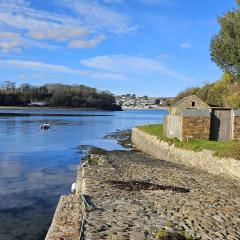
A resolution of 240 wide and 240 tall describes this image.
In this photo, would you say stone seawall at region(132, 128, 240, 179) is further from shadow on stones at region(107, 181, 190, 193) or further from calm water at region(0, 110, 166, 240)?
calm water at region(0, 110, 166, 240)

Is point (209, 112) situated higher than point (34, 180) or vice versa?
point (209, 112)

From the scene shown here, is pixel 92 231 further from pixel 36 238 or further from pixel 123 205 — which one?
pixel 36 238

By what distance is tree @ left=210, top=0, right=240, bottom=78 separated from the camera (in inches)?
1487

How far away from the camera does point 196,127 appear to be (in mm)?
30078

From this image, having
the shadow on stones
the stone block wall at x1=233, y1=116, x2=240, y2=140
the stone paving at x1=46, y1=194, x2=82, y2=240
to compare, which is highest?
the stone block wall at x1=233, y1=116, x2=240, y2=140

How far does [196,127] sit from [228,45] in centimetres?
1193

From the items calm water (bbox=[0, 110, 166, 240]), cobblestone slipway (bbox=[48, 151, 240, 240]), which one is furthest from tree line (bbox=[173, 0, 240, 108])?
cobblestone slipway (bbox=[48, 151, 240, 240])

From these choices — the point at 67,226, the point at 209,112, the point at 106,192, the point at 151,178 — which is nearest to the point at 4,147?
the point at 209,112

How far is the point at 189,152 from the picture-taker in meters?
27.1

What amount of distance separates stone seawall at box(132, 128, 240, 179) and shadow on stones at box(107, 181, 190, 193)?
4.09 meters

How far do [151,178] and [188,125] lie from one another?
32.5 ft

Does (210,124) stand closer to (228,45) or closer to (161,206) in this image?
(228,45)

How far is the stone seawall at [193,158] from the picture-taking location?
70.9 feet

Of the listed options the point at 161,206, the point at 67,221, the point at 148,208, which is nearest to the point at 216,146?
the point at 161,206
